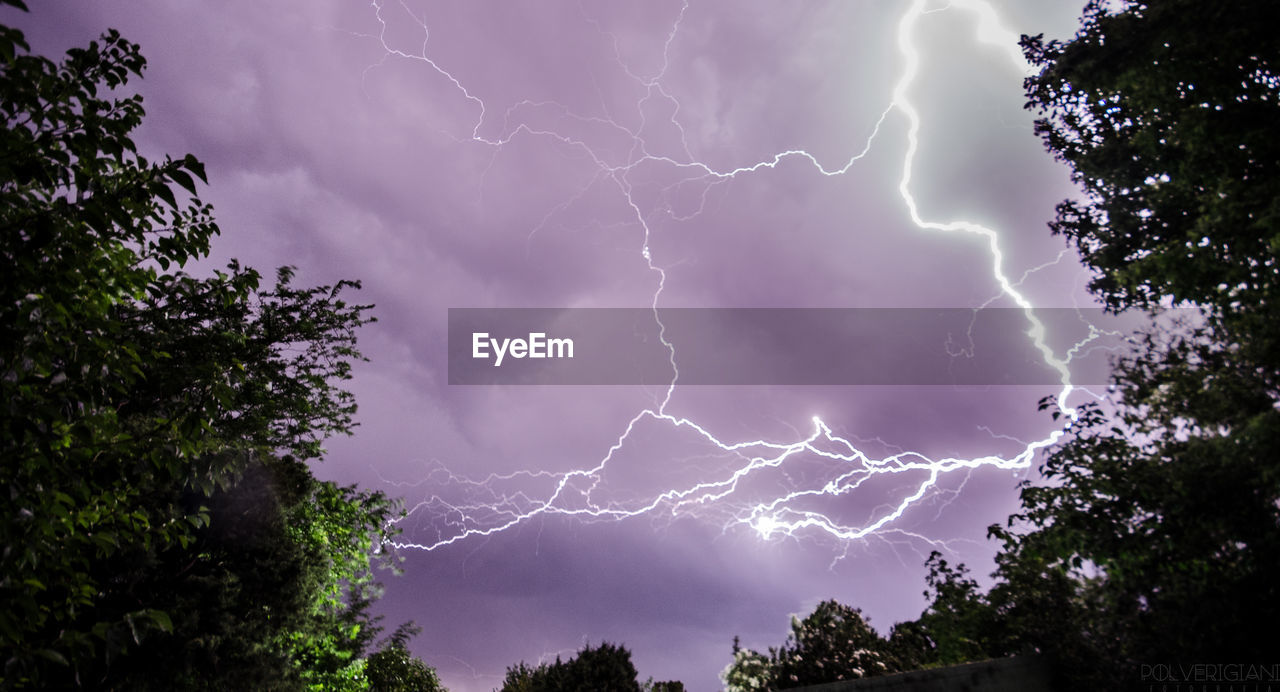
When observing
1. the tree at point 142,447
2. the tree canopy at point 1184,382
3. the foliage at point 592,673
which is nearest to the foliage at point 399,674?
the tree at point 142,447

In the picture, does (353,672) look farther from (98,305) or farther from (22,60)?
(22,60)

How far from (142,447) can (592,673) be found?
496 inches

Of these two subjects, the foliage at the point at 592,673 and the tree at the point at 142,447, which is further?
the foliage at the point at 592,673

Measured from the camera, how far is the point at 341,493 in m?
17.4

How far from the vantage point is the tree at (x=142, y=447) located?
2736 mm

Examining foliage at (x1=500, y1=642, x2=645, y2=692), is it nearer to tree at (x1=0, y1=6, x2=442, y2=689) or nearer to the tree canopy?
tree at (x1=0, y1=6, x2=442, y2=689)

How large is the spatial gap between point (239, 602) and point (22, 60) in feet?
42.0

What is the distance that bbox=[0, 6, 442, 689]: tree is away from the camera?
274 centimetres

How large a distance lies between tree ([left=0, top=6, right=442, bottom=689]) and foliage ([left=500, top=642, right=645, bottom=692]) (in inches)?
217

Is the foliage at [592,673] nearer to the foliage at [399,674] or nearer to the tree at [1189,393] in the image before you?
the tree at [1189,393]

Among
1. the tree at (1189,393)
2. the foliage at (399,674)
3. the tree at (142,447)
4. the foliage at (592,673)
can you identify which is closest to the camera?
the tree at (142,447)

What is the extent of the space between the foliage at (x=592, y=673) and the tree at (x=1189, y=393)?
8868mm

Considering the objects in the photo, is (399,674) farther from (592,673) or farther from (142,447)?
(142,447)

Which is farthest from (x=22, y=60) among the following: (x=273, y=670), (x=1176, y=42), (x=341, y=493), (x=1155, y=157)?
(x=341, y=493)
